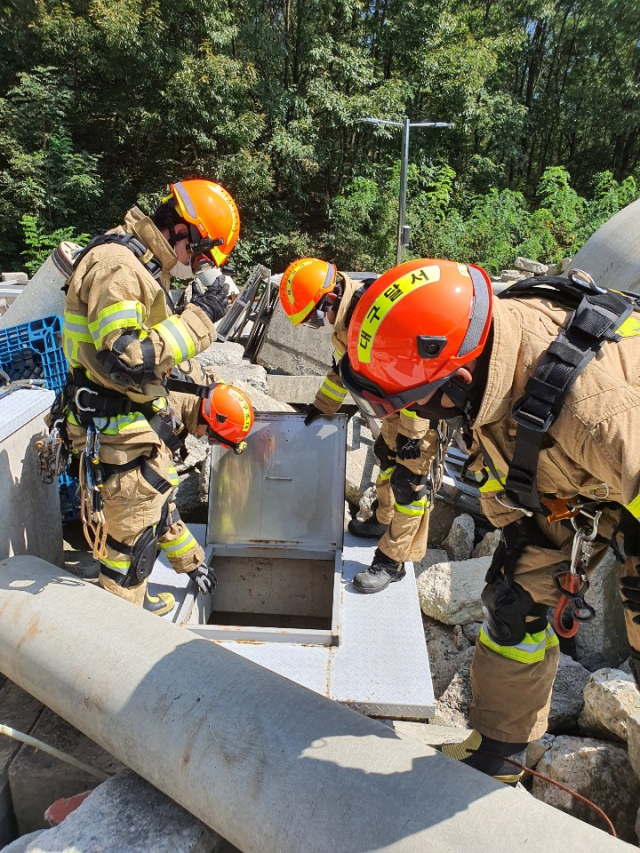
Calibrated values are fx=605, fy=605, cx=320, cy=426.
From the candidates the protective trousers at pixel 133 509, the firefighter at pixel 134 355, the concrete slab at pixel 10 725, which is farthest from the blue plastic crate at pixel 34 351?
the concrete slab at pixel 10 725

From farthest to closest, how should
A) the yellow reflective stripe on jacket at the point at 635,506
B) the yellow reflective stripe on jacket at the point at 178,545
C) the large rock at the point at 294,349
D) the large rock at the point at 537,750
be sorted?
the large rock at the point at 294,349, the yellow reflective stripe on jacket at the point at 178,545, the large rock at the point at 537,750, the yellow reflective stripe on jacket at the point at 635,506

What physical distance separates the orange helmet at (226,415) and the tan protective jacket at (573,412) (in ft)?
5.22

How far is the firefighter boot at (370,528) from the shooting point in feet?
12.8

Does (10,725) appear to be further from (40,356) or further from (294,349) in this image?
(294,349)

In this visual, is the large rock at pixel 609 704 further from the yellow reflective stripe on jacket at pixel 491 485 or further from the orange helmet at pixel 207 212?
the orange helmet at pixel 207 212

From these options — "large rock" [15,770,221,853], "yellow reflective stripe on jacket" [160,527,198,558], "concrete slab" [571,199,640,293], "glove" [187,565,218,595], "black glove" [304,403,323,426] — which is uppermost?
"concrete slab" [571,199,640,293]

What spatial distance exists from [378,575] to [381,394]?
5.98 feet

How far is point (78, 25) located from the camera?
12.9 m

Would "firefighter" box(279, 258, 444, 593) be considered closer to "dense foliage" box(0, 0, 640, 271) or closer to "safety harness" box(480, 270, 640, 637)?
"safety harness" box(480, 270, 640, 637)

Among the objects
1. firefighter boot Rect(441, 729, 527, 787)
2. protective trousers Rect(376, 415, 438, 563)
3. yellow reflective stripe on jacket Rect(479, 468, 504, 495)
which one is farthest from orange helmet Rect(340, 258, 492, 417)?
protective trousers Rect(376, 415, 438, 563)

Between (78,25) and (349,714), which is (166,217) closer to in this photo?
(349,714)

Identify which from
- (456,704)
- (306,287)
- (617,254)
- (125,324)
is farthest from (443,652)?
(617,254)

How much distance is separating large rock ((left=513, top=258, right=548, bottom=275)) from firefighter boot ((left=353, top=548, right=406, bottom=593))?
8.97 m

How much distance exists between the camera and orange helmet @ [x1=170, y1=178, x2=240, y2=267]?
2.96 metres
